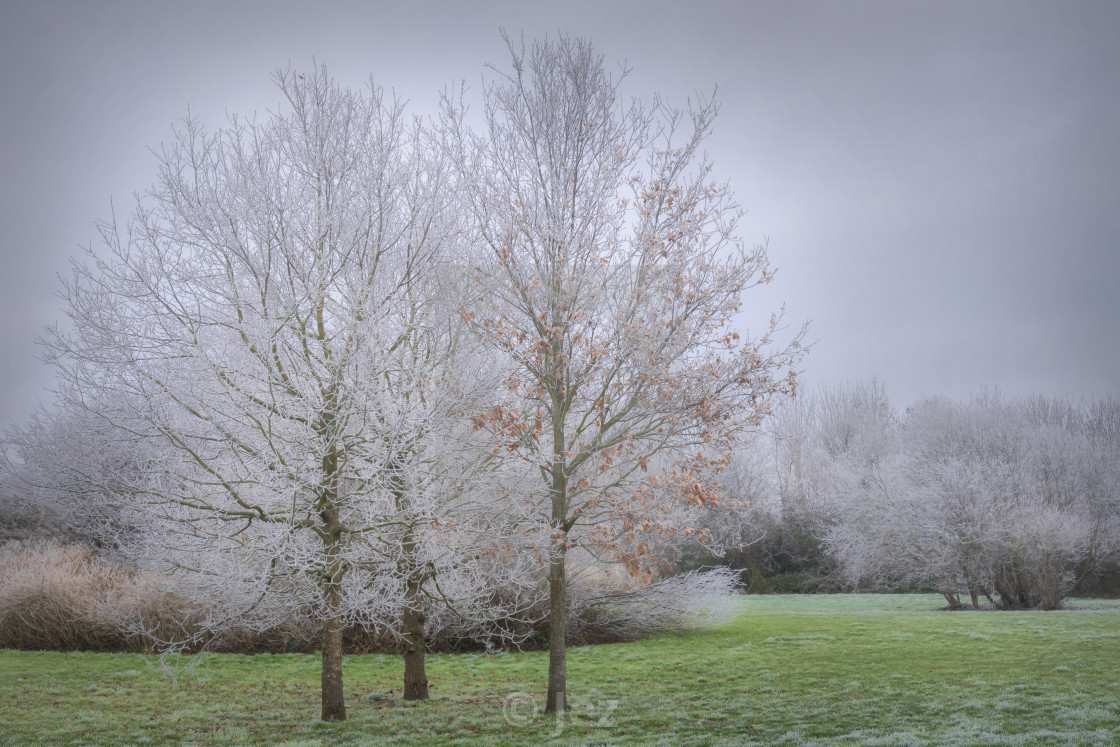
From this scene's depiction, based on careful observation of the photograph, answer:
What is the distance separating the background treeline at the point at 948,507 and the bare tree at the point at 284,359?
31.8 feet

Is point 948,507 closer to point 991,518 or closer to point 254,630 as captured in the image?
point 991,518

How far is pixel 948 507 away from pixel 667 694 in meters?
17.6

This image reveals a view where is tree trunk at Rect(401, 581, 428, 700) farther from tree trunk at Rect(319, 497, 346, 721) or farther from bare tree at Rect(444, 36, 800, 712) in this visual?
bare tree at Rect(444, 36, 800, 712)

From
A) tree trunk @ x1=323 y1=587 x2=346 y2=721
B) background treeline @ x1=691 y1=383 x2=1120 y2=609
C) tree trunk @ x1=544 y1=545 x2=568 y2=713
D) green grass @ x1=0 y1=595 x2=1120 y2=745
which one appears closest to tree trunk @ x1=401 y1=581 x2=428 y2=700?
green grass @ x1=0 y1=595 x2=1120 y2=745

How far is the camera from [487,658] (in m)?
15.7

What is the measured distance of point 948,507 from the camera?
24422 millimetres

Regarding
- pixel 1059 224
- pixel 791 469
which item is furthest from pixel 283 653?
pixel 1059 224

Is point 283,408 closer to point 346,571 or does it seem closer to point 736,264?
point 346,571

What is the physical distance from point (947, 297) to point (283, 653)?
65.9m

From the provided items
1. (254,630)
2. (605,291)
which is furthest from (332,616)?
(254,630)

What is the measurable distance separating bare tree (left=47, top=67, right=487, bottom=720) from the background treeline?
31.8ft

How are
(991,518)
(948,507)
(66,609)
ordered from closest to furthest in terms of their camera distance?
(66,609) → (991,518) → (948,507)

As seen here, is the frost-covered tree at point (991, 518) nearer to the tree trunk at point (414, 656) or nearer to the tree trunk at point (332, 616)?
the tree trunk at point (414, 656)

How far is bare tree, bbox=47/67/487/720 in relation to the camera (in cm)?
758
